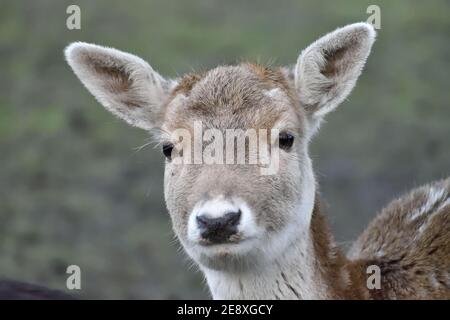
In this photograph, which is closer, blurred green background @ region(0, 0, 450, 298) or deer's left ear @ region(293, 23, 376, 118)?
deer's left ear @ region(293, 23, 376, 118)

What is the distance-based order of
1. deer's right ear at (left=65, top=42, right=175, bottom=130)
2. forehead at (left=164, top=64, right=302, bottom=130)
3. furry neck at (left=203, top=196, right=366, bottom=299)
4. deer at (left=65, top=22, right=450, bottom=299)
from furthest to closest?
deer's right ear at (left=65, top=42, right=175, bottom=130) → forehead at (left=164, top=64, right=302, bottom=130) → furry neck at (left=203, top=196, right=366, bottom=299) → deer at (left=65, top=22, right=450, bottom=299)

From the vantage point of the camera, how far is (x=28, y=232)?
12938 millimetres

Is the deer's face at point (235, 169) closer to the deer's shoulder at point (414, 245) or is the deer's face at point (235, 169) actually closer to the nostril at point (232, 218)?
the nostril at point (232, 218)

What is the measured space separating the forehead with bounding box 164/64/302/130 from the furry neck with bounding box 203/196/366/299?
0.78 m

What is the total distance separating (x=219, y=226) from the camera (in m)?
6.25

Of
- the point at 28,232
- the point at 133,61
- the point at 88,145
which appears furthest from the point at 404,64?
the point at 133,61

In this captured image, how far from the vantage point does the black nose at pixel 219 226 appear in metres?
6.23

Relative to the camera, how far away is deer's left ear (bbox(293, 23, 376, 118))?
23.8ft

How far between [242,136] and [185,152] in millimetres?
417

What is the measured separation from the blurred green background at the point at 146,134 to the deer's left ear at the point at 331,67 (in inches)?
125

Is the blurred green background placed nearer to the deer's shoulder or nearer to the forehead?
the deer's shoulder

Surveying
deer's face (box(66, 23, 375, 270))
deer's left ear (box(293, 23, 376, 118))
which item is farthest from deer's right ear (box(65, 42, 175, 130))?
deer's left ear (box(293, 23, 376, 118))

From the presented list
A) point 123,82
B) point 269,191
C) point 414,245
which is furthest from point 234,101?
point 414,245

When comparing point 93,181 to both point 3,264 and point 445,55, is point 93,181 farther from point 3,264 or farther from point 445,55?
point 445,55
